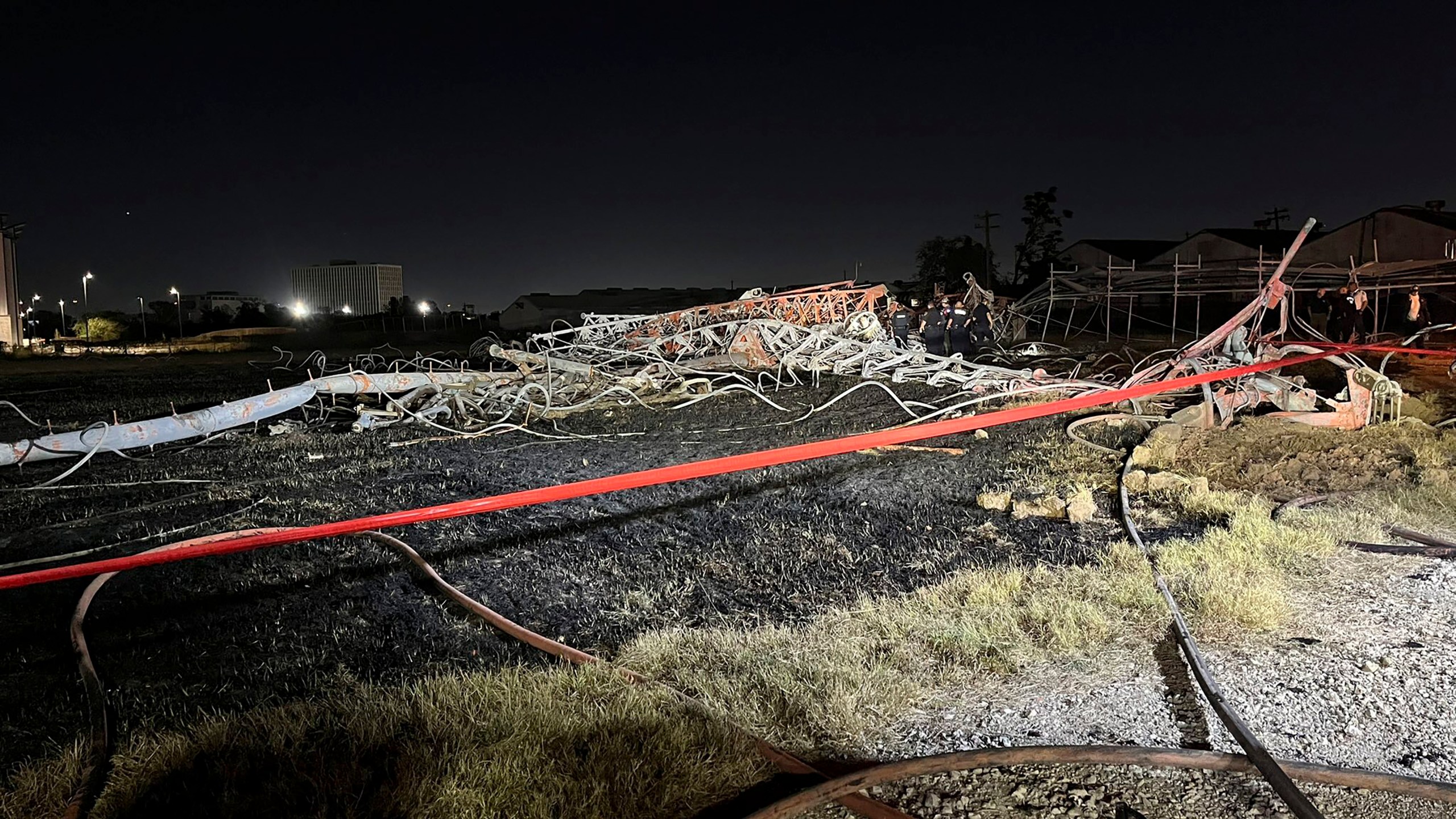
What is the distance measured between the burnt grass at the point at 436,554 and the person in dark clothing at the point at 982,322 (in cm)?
881

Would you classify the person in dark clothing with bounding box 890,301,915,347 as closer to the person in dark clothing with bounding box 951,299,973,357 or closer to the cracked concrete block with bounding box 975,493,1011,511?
the person in dark clothing with bounding box 951,299,973,357

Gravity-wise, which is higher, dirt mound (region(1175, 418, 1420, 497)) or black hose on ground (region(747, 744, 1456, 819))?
dirt mound (region(1175, 418, 1420, 497))

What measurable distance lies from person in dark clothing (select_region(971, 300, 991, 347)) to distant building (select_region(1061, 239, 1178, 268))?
1178 inches

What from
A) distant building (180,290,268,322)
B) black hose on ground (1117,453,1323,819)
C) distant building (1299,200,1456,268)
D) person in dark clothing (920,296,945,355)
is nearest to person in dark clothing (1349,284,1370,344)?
person in dark clothing (920,296,945,355)

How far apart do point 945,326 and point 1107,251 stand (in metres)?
34.2

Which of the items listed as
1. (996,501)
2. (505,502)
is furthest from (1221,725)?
(996,501)

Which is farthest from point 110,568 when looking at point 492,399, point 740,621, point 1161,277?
point 1161,277

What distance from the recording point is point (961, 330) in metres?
16.0

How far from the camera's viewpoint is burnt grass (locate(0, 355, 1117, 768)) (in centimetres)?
314

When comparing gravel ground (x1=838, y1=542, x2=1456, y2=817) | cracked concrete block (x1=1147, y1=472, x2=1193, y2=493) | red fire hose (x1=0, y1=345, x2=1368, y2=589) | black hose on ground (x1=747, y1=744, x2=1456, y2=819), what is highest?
red fire hose (x1=0, y1=345, x2=1368, y2=589)

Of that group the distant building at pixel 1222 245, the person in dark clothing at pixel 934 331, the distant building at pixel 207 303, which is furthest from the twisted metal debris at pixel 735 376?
the distant building at pixel 207 303

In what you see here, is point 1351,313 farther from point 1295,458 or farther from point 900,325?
point 1295,458

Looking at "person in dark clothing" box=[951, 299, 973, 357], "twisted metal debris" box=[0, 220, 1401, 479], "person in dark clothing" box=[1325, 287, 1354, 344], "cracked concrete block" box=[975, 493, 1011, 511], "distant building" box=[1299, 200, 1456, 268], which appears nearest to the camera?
"cracked concrete block" box=[975, 493, 1011, 511]

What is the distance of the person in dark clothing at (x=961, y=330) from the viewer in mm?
15641
